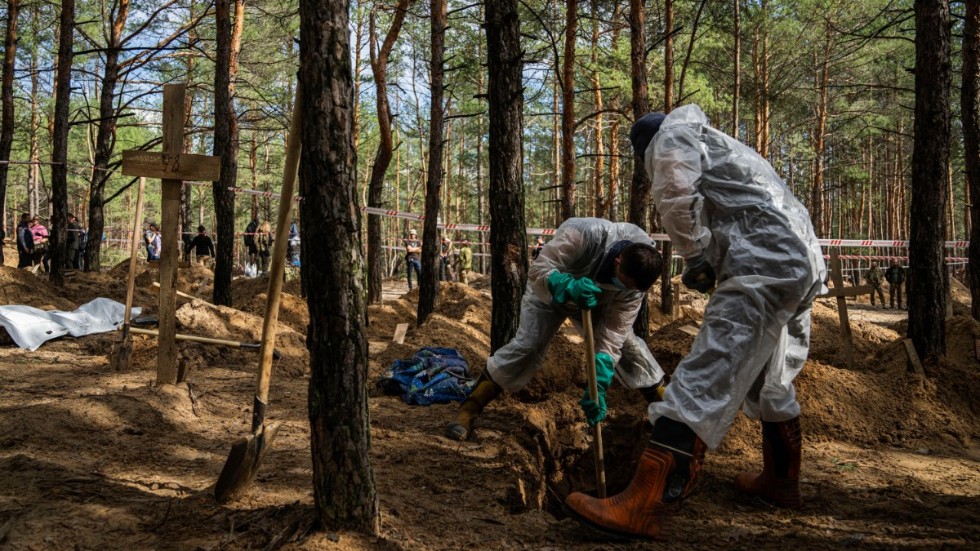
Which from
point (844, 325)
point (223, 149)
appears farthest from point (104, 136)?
point (844, 325)

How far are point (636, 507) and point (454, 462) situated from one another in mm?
1261

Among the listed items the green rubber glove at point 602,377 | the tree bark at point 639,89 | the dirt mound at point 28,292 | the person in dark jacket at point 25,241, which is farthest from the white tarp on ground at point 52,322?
the person in dark jacket at point 25,241

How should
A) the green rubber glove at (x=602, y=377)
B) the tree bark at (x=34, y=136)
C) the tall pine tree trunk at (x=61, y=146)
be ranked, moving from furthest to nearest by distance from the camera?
1. the tree bark at (x=34, y=136)
2. the tall pine tree trunk at (x=61, y=146)
3. the green rubber glove at (x=602, y=377)

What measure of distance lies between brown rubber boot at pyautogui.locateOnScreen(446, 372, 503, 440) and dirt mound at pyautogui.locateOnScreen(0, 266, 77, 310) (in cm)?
814

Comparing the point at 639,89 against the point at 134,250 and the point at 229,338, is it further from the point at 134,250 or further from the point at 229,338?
the point at 134,250

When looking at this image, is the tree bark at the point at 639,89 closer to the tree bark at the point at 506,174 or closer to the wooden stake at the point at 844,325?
the wooden stake at the point at 844,325

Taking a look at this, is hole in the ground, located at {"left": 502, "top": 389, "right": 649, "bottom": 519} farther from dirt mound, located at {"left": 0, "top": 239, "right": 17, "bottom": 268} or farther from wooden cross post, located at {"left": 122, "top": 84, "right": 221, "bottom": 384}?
dirt mound, located at {"left": 0, "top": 239, "right": 17, "bottom": 268}

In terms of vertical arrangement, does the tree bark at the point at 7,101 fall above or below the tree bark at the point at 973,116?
above

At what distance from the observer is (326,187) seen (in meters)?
2.27

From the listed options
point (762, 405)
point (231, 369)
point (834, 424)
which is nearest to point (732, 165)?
point (762, 405)

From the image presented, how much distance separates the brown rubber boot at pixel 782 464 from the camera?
10.5 ft

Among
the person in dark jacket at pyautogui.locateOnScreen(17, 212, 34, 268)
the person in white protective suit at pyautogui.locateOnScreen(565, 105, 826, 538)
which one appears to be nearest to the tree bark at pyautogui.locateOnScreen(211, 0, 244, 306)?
the person in white protective suit at pyautogui.locateOnScreen(565, 105, 826, 538)

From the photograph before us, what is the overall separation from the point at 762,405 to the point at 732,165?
3.99 ft

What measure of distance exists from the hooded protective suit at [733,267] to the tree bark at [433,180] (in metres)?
7.62
